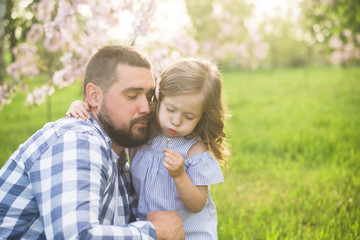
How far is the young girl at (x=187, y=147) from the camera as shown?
2.08 m

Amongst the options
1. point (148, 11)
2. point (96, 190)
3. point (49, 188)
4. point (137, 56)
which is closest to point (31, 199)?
point (49, 188)

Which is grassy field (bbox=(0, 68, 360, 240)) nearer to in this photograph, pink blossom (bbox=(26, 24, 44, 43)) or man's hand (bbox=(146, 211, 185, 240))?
man's hand (bbox=(146, 211, 185, 240))

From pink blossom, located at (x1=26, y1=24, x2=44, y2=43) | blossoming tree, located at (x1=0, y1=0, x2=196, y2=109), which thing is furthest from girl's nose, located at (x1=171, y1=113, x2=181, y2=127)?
pink blossom, located at (x1=26, y1=24, x2=44, y2=43)

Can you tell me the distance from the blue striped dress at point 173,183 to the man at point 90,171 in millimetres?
137

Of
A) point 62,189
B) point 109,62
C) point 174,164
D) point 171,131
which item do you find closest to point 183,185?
point 174,164

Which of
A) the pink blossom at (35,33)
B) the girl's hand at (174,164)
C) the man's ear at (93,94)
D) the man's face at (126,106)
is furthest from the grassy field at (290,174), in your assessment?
the pink blossom at (35,33)

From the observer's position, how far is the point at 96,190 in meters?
1.48

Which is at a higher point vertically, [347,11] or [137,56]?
[347,11]

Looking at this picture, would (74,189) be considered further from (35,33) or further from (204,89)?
(35,33)

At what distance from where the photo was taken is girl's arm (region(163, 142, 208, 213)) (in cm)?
193

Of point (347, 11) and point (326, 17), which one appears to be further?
point (326, 17)

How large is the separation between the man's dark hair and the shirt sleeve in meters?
0.56

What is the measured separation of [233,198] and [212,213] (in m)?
1.41

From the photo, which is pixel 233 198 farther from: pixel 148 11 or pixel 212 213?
pixel 148 11
